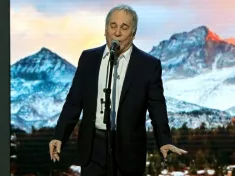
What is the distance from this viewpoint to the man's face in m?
3.04

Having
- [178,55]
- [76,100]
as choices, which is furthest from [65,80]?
[76,100]

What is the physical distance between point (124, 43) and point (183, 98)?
63.1 inches

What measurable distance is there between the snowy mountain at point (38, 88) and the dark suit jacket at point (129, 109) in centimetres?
158

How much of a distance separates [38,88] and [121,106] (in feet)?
6.06

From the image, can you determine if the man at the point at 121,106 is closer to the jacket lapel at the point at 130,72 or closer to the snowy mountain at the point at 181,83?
the jacket lapel at the point at 130,72

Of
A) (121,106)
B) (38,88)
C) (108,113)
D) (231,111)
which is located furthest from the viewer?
(38,88)

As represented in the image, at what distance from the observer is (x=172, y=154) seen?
4602 mm

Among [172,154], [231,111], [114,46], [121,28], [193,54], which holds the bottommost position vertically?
[172,154]

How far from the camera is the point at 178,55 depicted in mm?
4641

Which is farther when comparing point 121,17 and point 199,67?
point 199,67

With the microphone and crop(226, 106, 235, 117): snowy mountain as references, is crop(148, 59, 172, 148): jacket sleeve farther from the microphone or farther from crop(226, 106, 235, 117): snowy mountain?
crop(226, 106, 235, 117): snowy mountain

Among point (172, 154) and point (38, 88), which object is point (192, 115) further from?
point (38, 88)

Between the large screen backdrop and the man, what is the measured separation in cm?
150

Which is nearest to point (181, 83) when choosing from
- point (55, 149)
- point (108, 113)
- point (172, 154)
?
point (172, 154)
